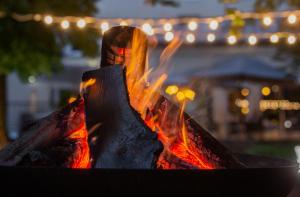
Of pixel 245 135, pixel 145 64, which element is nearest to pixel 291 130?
pixel 245 135

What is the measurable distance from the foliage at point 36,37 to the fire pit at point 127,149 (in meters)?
8.46

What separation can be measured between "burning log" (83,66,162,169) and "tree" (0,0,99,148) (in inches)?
342

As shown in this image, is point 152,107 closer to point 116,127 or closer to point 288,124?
point 116,127

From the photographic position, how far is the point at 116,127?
317 centimetres

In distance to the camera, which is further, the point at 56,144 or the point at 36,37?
the point at 36,37

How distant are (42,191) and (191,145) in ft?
3.45

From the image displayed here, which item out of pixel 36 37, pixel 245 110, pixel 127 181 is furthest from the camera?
pixel 245 110

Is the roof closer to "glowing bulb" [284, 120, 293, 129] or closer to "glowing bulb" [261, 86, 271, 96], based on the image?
"glowing bulb" [284, 120, 293, 129]

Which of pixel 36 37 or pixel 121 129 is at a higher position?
pixel 121 129

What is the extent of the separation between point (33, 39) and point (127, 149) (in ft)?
31.7

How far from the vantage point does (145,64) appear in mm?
3723

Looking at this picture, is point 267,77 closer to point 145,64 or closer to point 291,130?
point 291,130

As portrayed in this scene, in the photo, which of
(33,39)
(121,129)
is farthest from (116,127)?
(33,39)

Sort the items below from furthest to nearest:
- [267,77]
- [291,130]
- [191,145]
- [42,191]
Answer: [291,130]
[267,77]
[191,145]
[42,191]
